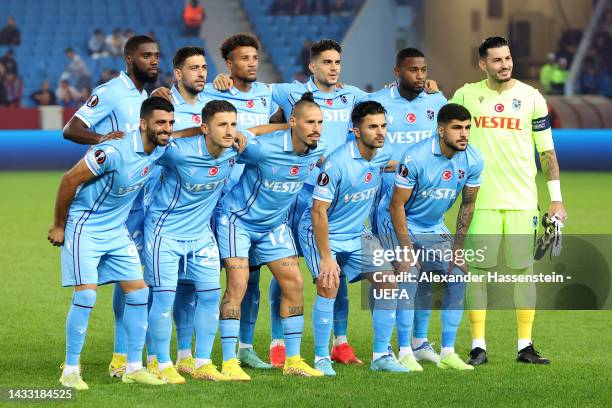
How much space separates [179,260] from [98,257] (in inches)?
21.7

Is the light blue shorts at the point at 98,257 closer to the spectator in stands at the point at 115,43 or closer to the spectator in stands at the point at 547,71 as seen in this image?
the spectator in stands at the point at 115,43

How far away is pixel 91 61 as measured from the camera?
30.2 m

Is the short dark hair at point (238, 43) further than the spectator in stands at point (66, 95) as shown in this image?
No

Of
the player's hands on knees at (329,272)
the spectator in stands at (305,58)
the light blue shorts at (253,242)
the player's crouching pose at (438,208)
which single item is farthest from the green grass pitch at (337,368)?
the spectator in stands at (305,58)

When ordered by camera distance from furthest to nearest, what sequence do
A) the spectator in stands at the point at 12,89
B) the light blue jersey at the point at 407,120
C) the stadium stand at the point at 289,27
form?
the stadium stand at the point at 289,27, the spectator in stands at the point at 12,89, the light blue jersey at the point at 407,120

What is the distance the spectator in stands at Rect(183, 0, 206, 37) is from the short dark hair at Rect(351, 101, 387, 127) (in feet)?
75.6

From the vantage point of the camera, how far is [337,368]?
8312mm

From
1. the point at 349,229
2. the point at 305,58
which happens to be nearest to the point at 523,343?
the point at 349,229

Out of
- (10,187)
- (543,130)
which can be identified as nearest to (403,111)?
(543,130)

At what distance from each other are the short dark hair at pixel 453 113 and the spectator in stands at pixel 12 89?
2112cm

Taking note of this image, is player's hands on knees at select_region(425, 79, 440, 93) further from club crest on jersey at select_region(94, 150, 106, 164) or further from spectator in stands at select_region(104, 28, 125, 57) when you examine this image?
spectator in stands at select_region(104, 28, 125, 57)

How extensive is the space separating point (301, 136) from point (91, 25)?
2469 cm

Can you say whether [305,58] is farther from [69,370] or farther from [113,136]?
[69,370]

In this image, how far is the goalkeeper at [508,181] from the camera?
8.59 meters
